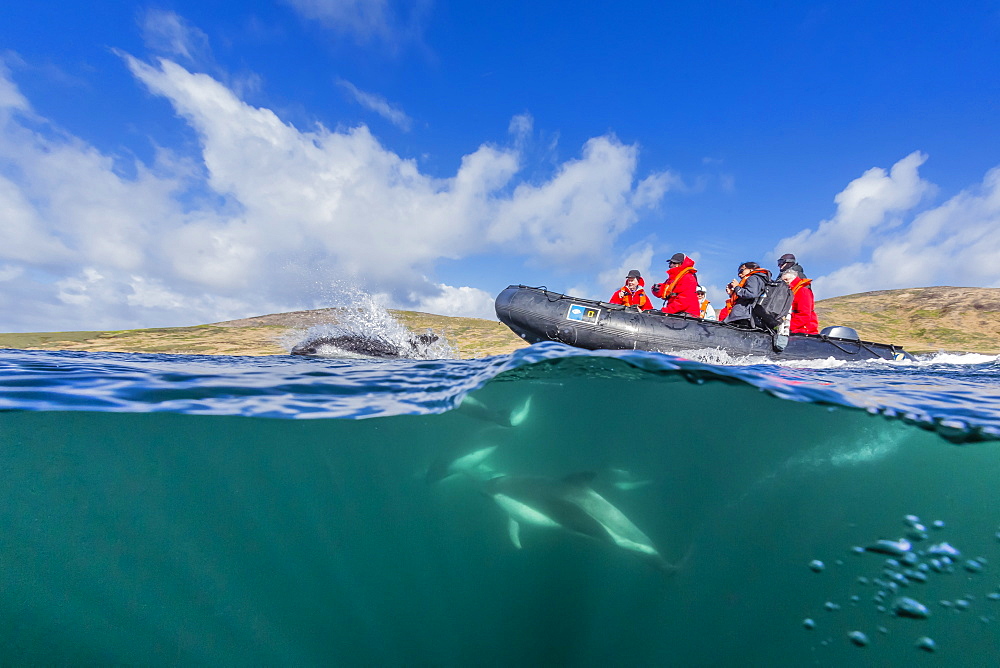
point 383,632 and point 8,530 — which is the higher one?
point 8,530

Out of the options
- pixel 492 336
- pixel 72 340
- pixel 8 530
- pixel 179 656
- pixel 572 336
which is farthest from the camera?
pixel 492 336

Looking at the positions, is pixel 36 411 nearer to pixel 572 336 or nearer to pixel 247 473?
pixel 247 473

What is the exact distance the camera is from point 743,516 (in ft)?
14.8

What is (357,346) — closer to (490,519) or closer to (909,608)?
(490,519)

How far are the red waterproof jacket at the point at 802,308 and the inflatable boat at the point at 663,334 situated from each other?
0.45m

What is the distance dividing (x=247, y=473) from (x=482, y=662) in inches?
126

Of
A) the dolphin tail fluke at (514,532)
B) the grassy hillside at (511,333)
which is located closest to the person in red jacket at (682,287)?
the grassy hillside at (511,333)

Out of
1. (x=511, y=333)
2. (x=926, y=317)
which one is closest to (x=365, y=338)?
(x=511, y=333)

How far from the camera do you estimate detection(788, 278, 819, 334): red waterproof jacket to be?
11.3m

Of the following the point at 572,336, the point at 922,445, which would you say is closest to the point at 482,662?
the point at 922,445

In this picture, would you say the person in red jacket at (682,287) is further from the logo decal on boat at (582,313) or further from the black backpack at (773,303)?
the logo decal on boat at (582,313)

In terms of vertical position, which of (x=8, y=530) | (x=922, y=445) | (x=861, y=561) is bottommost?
(x=861, y=561)

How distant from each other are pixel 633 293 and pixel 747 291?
3.39m

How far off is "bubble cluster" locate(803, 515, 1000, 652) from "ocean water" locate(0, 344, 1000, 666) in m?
0.02
